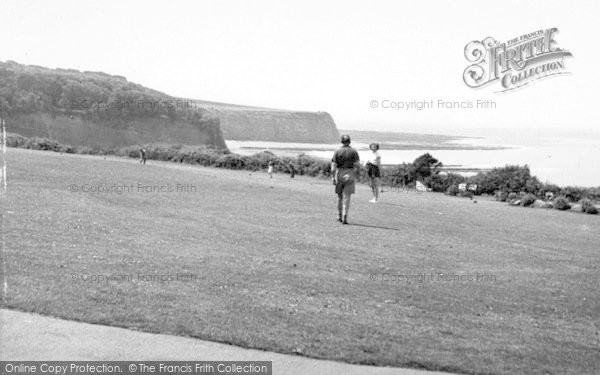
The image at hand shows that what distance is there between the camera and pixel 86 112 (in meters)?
122

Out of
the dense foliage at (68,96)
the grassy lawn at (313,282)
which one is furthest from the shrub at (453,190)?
the dense foliage at (68,96)

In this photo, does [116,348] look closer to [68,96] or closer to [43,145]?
[43,145]

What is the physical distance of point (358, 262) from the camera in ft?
49.3

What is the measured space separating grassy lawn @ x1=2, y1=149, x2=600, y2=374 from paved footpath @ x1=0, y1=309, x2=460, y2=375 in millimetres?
228

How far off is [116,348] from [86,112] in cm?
11798

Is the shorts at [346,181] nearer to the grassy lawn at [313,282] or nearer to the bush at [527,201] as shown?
the grassy lawn at [313,282]

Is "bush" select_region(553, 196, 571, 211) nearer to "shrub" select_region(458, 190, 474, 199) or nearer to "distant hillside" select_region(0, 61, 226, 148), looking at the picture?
"shrub" select_region(458, 190, 474, 199)

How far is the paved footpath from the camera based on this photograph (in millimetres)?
8508

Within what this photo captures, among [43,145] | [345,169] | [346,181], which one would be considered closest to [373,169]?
[345,169]

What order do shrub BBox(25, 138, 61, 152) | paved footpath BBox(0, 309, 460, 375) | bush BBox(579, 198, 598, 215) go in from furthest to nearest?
shrub BBox(25, 138, 61, 152) < bush BBox(579, 198, 598, 215) < paved footpath BBox(0, 309, 460, 375)

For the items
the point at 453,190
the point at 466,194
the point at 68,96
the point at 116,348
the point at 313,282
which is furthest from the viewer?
the point at 68,96

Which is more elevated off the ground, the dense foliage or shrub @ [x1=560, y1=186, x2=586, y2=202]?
the dense foliage

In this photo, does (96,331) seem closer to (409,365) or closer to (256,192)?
(409,365)

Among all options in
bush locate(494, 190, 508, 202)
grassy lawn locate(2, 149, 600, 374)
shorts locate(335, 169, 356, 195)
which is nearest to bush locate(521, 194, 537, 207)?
bush locate(494, 190, 508, 202)
